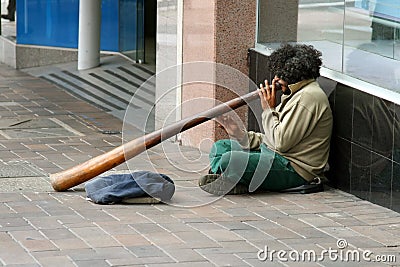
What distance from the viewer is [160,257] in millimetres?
5383

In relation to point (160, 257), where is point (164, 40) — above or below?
above

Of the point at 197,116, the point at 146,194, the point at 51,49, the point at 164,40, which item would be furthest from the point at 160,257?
the point at 51,49

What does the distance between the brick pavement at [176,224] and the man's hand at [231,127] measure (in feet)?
1.65

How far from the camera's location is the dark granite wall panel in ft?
21.1

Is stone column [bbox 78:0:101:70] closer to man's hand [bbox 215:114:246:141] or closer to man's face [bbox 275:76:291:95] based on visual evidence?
man's hand [bbox 215:114:246:141]

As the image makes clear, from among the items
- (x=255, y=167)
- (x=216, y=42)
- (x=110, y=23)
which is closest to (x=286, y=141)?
(x=255, y=167)

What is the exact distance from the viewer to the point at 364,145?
6754 mm

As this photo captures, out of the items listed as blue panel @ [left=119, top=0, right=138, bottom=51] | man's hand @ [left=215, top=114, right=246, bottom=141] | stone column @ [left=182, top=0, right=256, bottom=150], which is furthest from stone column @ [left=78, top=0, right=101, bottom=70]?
man's hand @ [left=215, top=114, right=246, bottom=141]

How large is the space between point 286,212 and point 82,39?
25.2 feet

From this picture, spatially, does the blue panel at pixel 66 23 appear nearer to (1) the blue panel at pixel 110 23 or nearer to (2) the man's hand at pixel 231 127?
(1) the blue panel at pixel 110 23

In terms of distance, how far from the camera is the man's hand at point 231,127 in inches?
286

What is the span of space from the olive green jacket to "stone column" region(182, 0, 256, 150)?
141 cm

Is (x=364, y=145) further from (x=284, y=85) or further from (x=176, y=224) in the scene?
(x=176, y=224)

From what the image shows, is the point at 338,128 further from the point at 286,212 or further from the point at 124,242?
the point at 124,242
